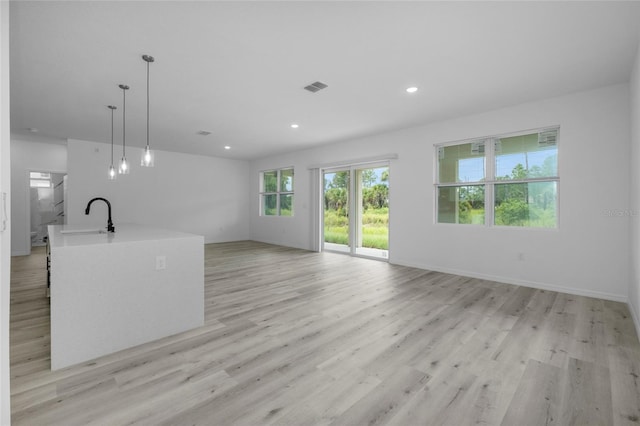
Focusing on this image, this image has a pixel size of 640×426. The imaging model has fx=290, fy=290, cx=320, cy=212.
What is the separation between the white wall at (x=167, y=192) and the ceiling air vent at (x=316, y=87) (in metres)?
5.54

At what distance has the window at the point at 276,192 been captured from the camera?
802cm

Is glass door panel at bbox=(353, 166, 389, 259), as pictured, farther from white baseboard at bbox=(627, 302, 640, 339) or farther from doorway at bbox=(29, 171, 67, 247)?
doorway at bbox=(29, 171, 67, 247)

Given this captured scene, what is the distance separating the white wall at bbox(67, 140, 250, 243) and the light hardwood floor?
371cm

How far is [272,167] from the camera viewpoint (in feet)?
27.6

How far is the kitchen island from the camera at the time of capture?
79.7 inches

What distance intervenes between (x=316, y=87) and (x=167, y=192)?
588cm

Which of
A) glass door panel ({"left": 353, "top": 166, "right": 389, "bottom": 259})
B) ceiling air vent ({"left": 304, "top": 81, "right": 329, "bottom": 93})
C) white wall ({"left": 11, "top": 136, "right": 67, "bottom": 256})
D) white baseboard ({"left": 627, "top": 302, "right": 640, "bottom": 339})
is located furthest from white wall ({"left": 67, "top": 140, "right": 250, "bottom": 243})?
white baseboard ({"left": 627, "top": 302, "right": 640, "bottom": 339})

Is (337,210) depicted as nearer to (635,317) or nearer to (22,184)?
(635,317)

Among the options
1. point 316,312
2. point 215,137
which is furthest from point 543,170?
point 215,137

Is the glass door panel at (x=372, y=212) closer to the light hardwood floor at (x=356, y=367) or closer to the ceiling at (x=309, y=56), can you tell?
the ceiling at (x=309, y=56)
